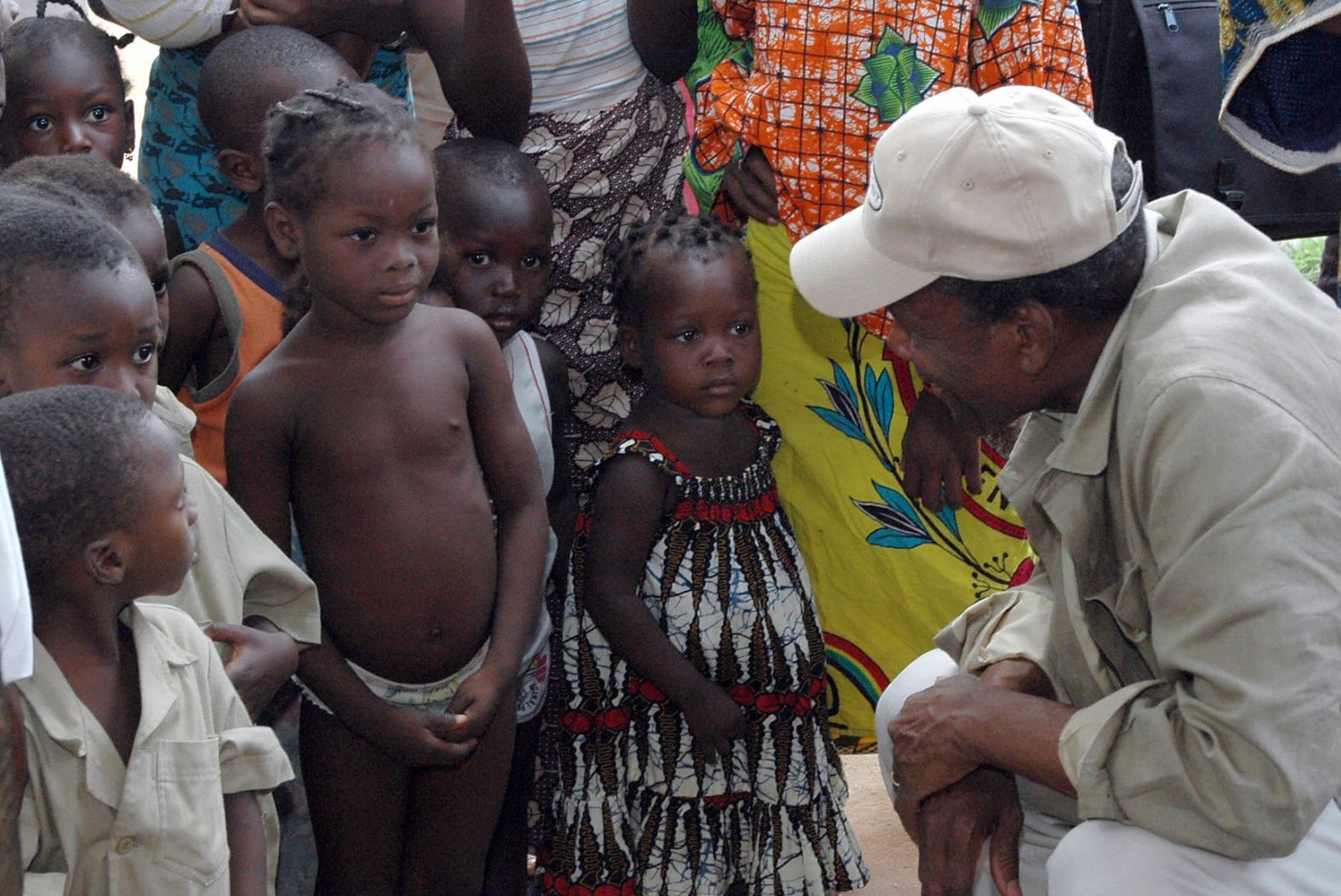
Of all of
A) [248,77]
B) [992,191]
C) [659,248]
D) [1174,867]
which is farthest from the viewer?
[659,248]

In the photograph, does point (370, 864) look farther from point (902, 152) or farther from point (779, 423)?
point (902, 152)

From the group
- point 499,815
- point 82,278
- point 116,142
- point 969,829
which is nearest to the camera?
point 82,278

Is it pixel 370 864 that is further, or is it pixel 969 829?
pixel 370 864

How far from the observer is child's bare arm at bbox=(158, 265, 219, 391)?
2.57 m

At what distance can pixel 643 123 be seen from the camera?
3143mm

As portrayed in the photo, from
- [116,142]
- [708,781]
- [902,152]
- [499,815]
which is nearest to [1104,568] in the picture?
[902,152]

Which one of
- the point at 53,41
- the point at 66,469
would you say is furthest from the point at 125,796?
the point at 53,41

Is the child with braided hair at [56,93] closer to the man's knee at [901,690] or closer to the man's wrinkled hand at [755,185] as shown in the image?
the man's wrinkled hand at [755,185]

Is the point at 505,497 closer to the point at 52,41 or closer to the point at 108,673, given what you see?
the point at 108,673

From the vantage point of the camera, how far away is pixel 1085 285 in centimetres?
197

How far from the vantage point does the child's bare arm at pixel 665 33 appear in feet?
10.1

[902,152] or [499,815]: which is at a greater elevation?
[902,152]

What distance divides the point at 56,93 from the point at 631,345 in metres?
1.24

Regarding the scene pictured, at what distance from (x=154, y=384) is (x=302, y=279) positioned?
22.4 inches
